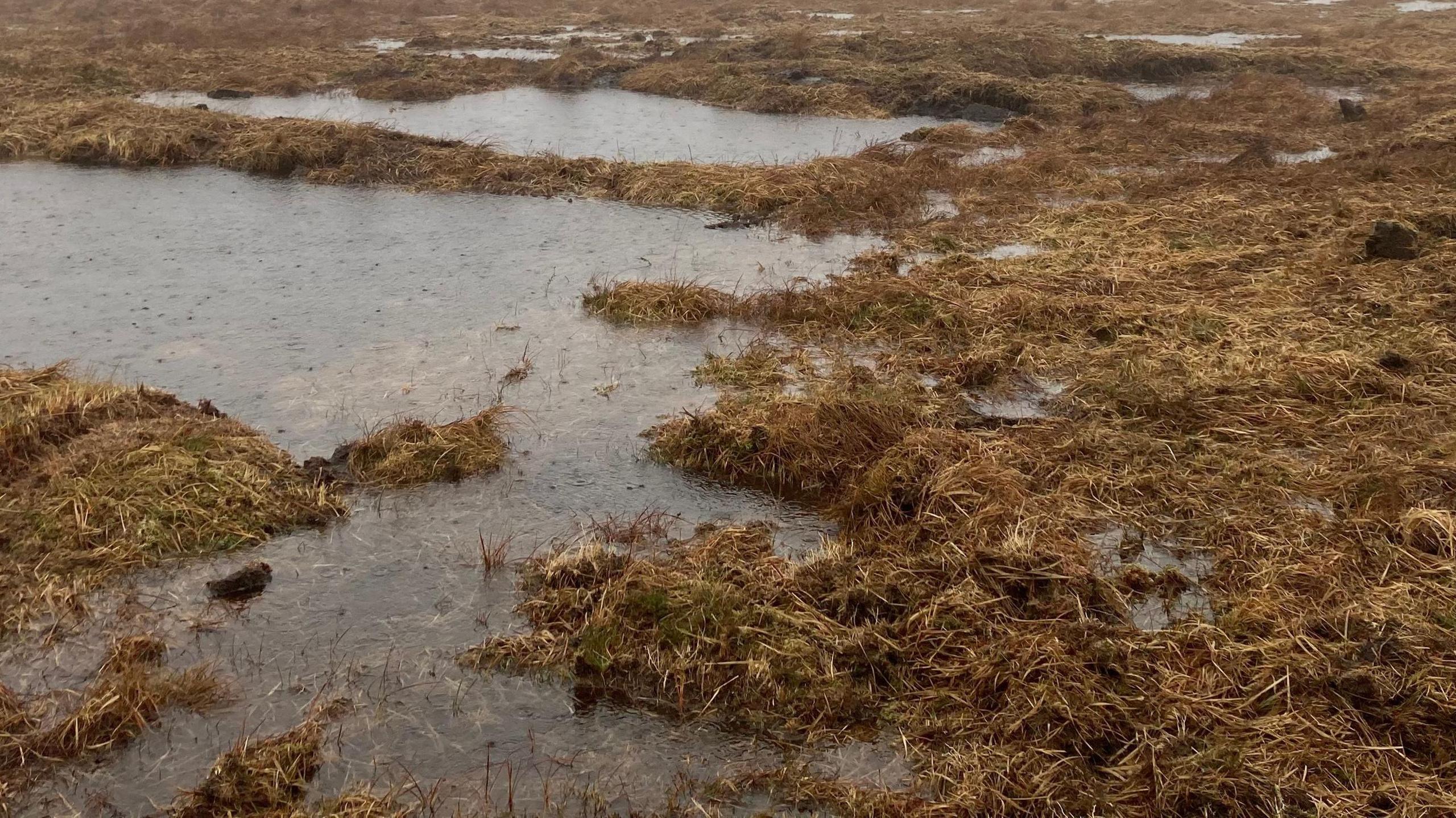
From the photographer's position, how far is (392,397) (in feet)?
32.9

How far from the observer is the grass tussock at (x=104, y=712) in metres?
5.41

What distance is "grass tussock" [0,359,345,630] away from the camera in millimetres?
7027

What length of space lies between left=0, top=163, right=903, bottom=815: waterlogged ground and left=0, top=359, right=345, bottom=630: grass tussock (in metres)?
0.32

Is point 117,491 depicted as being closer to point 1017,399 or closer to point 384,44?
point 1017,399

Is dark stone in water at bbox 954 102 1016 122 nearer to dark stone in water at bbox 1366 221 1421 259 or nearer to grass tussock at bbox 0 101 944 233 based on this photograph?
grass tussock at bbox 0 101 944 233

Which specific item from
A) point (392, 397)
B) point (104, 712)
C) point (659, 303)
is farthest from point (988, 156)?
point (104, 712)

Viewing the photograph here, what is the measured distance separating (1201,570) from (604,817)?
4766 mm

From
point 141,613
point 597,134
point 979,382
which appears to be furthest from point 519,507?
point 597,134

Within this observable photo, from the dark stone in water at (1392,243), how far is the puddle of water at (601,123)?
10804mm

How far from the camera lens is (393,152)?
64.4 ft

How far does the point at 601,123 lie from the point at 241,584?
19655 millimetres

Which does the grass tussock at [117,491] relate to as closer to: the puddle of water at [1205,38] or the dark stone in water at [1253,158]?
the dark stone in water at [1253,158]

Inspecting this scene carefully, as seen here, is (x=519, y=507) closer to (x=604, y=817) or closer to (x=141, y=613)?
(x=141, y=613)

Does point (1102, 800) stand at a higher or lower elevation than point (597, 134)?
lower
